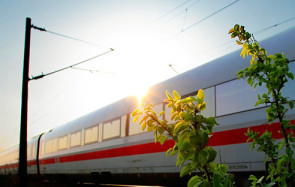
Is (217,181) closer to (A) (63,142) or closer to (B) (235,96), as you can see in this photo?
(B) (235,96)

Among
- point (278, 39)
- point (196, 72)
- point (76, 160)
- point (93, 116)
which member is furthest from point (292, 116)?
point (76, 160)

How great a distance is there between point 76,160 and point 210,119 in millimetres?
12018

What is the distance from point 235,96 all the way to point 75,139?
29.1 ft

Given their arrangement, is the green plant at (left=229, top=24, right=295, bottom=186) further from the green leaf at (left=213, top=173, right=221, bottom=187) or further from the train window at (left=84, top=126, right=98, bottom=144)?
the train window at (left=84, top=126, right=98, bottom=144)

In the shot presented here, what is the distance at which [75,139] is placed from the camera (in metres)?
13.3

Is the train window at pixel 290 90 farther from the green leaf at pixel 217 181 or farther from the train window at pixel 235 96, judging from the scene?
the green leaf at pixel 217 181

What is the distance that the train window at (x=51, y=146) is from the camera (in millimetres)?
15992

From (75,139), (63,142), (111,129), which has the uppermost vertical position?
(111,129)

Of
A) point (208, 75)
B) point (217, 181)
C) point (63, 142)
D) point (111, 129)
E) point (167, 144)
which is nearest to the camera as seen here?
point (217, 181)

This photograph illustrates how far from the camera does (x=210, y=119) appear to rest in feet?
4.83

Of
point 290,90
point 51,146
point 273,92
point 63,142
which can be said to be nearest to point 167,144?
point 290,90

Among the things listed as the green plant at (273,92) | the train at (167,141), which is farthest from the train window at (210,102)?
the green plant at (273,92)

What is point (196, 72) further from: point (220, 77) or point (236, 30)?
point (236, 30)

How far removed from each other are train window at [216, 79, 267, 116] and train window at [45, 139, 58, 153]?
11.5 m
